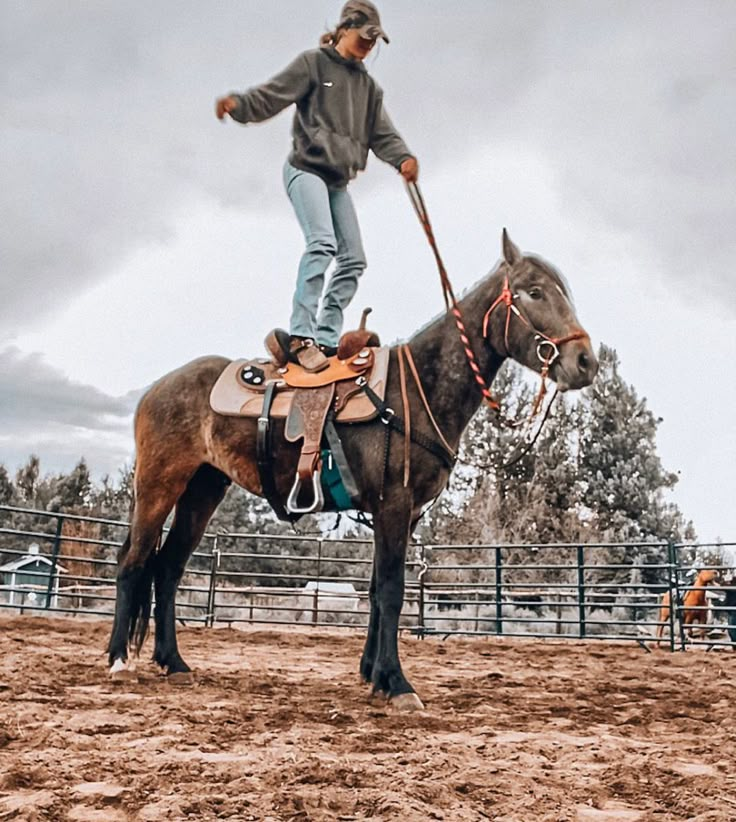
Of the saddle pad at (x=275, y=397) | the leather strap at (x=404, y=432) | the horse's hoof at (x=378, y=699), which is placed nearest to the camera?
the horse's hoof at (x=378, y=699)

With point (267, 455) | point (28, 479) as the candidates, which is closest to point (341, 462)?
point (267, 455)

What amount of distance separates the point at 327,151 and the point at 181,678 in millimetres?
3480

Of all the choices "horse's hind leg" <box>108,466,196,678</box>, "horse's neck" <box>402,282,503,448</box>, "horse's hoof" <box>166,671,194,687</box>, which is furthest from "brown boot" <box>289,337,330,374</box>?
"horse's hoof" <box>166,671,194,687</box>

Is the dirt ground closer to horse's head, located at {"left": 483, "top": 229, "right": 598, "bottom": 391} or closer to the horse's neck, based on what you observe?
the horse's neck

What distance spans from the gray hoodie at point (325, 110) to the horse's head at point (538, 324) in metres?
1.27

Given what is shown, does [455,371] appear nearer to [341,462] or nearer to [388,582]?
[341,462]

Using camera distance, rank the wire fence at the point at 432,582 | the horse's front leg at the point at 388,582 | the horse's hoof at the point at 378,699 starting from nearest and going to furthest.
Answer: the horse's hoof at the point at 378,699
the horse's front leg at the point at 388,582
the wire fence at the point at 432,582

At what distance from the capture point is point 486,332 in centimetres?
458

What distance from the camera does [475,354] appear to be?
4.57 metres

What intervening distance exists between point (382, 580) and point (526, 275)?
6.52 ft

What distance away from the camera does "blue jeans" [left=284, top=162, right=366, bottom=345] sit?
4.91m

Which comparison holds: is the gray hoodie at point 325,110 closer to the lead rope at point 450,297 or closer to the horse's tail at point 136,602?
the lead rope at point 450,297

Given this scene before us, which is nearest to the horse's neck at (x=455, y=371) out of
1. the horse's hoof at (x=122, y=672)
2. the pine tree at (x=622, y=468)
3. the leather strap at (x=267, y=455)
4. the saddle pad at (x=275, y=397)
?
the saddle pad at (x=275, y=397)

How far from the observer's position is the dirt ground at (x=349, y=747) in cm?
216
